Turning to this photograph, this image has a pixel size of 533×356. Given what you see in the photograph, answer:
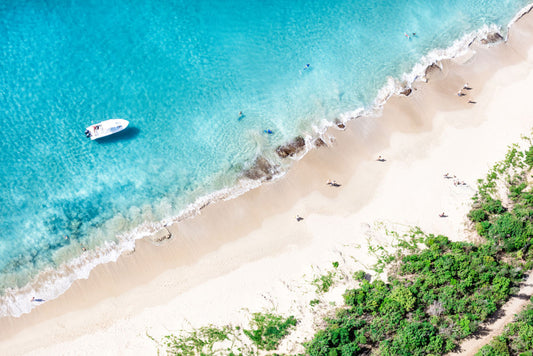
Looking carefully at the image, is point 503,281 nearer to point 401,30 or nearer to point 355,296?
point 355,296

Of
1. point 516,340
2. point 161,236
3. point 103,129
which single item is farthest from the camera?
point 103,129

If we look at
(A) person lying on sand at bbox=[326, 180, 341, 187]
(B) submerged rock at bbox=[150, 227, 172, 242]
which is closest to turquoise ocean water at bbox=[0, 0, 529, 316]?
(B) submerged rock at bbox=[150, 227, 172, 242]

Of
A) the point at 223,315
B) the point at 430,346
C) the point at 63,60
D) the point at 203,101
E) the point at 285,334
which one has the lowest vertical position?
the point at 430,346

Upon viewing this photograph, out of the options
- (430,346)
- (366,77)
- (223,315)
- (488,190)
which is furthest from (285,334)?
(366,77)

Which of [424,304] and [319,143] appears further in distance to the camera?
[319,143]

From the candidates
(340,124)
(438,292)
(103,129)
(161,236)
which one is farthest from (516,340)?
(103,129)

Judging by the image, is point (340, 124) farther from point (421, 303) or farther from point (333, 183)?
point (421, 303)

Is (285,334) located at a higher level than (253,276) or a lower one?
lower
